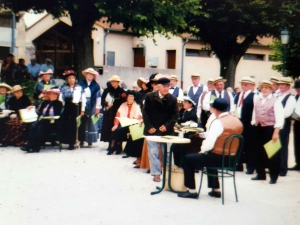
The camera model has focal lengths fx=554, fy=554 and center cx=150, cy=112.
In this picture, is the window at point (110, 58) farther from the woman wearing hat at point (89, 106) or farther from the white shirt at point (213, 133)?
the white shirt at point (213, 133)

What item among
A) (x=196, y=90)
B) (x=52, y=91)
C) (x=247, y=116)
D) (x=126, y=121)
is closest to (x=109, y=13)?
(x=196, y=90)

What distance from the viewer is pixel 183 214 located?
7145 millimetres

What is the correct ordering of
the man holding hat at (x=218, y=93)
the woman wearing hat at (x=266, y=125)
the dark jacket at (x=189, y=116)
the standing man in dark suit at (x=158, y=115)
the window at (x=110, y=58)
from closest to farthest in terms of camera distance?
the standing man in dark suit at (x=158, y=115), the woman wearing hat at (x=266, y=125), the dark jacket at (x=189, y=116), the man holding hat at (x=218, y=93), the window at (x=110, y=58)

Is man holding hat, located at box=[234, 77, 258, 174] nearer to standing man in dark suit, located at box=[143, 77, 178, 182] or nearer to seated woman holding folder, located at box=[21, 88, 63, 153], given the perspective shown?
standing man in dark suit, located at box=[143, 77, 178, 182]

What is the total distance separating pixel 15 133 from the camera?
45.2ft

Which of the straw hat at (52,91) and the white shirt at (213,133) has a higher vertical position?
the straw hat at (52,91)

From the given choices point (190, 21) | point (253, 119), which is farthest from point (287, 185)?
point (190, 21)

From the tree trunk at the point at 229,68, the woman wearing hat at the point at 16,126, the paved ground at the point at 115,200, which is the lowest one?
the paved ground at the point at 115,200

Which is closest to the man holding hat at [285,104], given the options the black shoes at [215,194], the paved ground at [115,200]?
the paved ground at [115,200]

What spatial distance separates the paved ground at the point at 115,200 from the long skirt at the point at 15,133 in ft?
8.52

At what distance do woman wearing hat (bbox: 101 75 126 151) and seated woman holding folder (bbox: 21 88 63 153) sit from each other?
3.60 ft

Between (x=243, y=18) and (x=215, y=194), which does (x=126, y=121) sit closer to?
(x=215, y=194)

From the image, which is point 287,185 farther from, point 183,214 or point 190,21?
point 190,21

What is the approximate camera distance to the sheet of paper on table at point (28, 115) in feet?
43.2
